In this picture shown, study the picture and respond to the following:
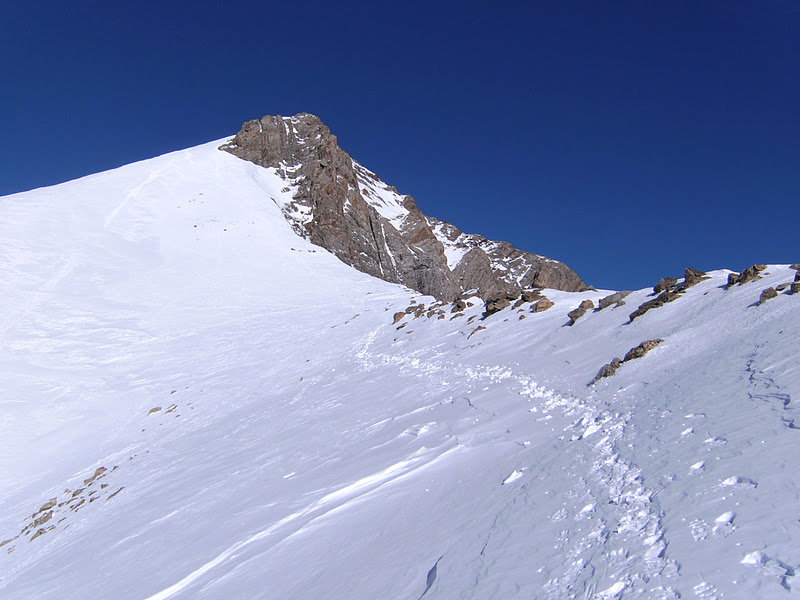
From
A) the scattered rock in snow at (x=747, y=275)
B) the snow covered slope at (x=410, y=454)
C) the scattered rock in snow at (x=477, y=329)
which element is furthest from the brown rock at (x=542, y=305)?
the scattered rock in snow at (x=747, y=275)

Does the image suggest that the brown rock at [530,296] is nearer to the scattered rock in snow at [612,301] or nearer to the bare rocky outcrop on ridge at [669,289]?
the scattered rock in snow at [612,301]

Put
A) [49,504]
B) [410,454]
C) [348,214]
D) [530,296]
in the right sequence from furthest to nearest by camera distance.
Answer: [348,214] < [530,296] < [49,504] < [410,454]

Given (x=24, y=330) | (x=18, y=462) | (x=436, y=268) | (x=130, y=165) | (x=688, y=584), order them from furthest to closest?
(x=436, y=268), (x=130, y=165), (x=24, y=330), (x=18, y=462), (x=688, y=584)

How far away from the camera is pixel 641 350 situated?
8.72m

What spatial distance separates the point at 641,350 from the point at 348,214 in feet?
153

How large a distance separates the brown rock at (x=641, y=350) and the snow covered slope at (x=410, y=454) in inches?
5.6

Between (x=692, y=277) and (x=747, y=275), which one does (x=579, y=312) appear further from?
(x=747, y=275)

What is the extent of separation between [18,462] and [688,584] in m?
17.9

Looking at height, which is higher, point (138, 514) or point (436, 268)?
point (436, 268)

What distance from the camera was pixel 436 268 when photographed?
193ft

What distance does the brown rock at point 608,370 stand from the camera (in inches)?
336

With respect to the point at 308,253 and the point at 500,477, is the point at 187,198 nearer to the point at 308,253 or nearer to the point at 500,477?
the point at 308,253

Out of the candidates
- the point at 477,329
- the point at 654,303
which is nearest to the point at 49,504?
the point at 477,329

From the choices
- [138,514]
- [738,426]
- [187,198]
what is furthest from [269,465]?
[187,198]
